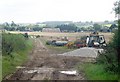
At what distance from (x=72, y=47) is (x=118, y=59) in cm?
3395

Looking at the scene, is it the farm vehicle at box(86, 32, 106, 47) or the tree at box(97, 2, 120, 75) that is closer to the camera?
the tree at box(97, 2, 120, 75)

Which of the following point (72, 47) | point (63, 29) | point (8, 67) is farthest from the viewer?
point (63, 29)

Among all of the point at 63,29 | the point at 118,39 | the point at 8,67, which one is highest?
the point at 118,39

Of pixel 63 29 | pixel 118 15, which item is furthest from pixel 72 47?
pixel 63 29

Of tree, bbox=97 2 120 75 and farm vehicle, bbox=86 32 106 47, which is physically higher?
tree, bbox=97 2 120 75

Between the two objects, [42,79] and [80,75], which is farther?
[80,75]

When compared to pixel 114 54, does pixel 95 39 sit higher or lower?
lower

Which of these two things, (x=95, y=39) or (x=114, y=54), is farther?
(x=95, y=39)

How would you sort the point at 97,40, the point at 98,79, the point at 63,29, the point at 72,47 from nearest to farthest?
the point at 98,79 < the point at 97,40 < the point at 72,47 < the point at 63,29

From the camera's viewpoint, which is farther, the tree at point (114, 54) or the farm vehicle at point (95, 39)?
the farm vehicle at point (95, 39)

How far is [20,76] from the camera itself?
20.5m

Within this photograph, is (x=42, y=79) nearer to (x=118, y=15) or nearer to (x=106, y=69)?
(x=106, y=69)

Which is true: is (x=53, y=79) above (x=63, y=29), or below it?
above

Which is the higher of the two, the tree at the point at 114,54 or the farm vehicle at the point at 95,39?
the tree at the point at 114,54
